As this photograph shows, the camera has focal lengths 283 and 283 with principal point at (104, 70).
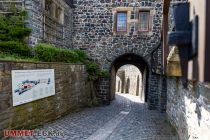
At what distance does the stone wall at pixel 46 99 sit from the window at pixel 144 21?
3709mm

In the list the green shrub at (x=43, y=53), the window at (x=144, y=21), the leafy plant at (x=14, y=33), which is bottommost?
the green shrub at (x=43, y=53)

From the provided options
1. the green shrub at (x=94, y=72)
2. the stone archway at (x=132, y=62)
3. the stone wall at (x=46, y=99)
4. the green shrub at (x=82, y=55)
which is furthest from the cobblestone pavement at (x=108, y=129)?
the stone archway at (x=132, y=62)

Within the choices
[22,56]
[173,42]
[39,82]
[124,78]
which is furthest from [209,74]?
[124,78]

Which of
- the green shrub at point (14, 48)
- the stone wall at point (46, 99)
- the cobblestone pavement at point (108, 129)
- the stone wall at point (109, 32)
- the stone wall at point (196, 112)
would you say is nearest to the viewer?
the stone wall at point (196, 112)

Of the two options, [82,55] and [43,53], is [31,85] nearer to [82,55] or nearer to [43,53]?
[43,53]

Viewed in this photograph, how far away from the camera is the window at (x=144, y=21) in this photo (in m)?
14.3

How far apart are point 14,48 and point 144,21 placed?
7658 mm

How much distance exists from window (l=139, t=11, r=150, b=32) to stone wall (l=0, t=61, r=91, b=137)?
371 centimetres

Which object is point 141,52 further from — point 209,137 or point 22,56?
point 209,137

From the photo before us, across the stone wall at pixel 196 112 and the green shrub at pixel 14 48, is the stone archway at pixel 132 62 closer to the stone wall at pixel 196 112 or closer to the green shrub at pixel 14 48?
the green shrub at pixel 14 48

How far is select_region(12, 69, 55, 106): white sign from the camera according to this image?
20.9ft

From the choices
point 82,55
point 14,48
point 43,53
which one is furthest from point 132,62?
point 14,48

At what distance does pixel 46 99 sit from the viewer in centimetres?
811

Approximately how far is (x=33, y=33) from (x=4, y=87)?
13.1 ft
